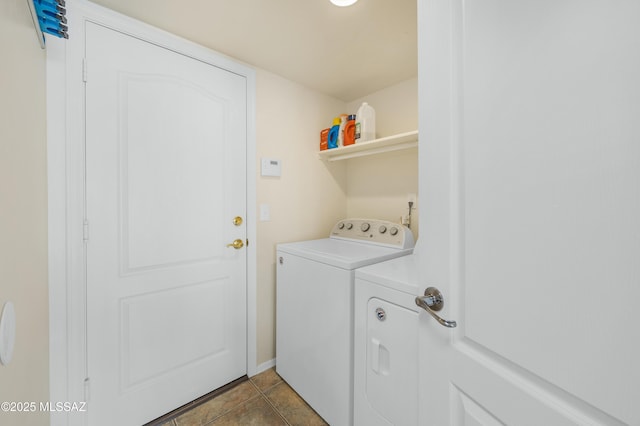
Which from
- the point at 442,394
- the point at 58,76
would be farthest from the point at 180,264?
the point at 442,394

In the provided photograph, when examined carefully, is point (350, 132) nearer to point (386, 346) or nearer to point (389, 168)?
point (389, 168)

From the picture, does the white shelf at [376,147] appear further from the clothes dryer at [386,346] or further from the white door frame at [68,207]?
the white door frame at [68,207]

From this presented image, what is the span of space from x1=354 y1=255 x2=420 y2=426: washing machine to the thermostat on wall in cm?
108

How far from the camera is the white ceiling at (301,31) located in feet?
4.12

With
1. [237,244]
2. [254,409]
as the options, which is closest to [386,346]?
[254,409]

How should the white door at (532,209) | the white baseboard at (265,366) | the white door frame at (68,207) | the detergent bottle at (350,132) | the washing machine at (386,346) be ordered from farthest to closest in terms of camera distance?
the detergent bottle at (350,132) → the white baseboard at (265,366) → the white door frame at (68,207) → the washing machine at (386,346) → the white door at (532,209)

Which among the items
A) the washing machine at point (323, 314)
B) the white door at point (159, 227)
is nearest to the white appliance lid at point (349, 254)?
the washing machine at point (323, 314)

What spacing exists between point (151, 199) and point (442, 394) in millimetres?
1658

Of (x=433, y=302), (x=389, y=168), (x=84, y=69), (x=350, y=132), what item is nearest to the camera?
(x=433, y=302)

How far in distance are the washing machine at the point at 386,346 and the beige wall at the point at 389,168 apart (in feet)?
2.97

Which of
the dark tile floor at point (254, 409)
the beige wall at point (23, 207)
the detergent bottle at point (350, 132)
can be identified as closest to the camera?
the beige wall at point (23, 207)

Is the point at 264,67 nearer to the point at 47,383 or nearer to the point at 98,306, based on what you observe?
the point at 98,306

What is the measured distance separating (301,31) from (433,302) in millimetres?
1597

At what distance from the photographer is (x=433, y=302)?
0.74m
